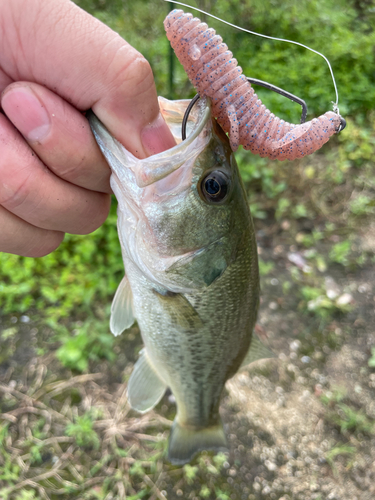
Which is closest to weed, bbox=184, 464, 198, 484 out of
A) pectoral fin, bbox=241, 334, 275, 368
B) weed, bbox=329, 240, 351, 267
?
pectoral fin, bbox=241, 334, 275, 368

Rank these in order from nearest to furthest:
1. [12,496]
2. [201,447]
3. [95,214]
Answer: [95,214] < [201,447] < [12,496]

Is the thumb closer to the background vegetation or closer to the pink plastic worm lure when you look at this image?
the pink plastic worm lure

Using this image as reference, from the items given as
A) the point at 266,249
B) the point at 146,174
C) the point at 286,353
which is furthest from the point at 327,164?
the point at 146,174

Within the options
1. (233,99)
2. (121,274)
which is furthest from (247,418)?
(233,99)

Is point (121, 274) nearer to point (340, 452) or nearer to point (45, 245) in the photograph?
point (45, 245)

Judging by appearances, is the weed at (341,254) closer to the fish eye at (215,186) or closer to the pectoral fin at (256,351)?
the pectoral fin at (256,351)

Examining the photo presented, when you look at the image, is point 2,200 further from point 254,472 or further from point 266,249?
point 266,249

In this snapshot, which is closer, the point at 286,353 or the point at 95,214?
the point at 95,214
